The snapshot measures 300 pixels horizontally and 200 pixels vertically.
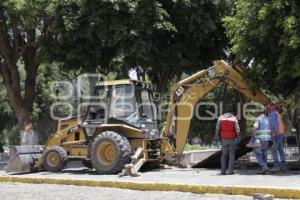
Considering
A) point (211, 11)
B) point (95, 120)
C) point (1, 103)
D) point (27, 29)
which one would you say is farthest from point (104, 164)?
point (1, 103)

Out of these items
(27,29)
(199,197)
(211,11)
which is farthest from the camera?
(27,29)

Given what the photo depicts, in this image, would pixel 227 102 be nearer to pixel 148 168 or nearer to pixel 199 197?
pixel 148 168

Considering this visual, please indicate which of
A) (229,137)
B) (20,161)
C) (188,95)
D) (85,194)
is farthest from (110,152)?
(85,194)

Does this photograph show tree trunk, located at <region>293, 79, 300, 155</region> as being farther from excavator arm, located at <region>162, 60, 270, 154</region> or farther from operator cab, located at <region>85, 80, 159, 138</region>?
operator cab, located at <region>85, 80, 159, 138</region>

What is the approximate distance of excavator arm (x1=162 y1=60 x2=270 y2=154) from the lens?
16297 millimetres

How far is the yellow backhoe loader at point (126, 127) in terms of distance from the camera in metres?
15.7

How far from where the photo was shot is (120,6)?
780 inches

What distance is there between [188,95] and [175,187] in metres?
5.29

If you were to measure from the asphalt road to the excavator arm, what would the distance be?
4.33 metres

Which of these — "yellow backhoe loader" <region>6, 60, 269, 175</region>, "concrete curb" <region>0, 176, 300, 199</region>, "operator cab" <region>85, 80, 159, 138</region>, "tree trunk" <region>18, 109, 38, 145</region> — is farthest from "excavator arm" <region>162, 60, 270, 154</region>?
"tree trunk" <region>18, 109, 38, 145</region>

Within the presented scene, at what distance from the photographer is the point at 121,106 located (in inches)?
640

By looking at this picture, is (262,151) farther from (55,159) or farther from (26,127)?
(26,127)

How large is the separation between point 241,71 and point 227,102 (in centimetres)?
455

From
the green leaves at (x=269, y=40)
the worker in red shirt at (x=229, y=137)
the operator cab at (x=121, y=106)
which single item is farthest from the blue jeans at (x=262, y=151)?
the operator cab at (x=121, y=106)
